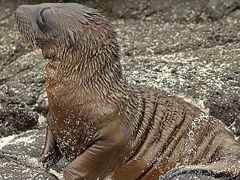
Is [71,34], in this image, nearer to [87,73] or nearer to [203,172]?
[87,73]

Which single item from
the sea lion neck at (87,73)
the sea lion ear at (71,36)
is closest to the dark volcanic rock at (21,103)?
the sea lion neck at (87,73)

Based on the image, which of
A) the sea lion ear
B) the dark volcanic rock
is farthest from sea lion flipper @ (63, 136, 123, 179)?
the dark volcanic rock

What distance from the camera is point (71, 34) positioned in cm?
386

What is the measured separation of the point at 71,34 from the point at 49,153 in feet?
2.50

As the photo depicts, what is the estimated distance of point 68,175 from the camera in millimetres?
3855

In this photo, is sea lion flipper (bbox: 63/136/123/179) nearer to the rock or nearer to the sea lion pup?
the sea lion pup

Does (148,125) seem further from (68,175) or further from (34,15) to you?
(34,15)

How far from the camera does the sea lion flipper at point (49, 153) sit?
420cm

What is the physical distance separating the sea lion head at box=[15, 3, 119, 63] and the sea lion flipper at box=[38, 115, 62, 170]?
0.51 meters

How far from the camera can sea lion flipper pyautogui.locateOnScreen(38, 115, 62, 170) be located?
13.8 ft

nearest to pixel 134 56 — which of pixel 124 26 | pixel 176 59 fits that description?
pixel 176 59

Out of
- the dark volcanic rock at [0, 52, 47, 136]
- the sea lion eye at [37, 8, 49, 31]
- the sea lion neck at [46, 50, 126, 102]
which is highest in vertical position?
the sea lion eye at [37, 8, 49, 31]

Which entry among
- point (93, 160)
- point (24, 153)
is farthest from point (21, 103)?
point (93, 160)

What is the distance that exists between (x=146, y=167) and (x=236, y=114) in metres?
1.60
